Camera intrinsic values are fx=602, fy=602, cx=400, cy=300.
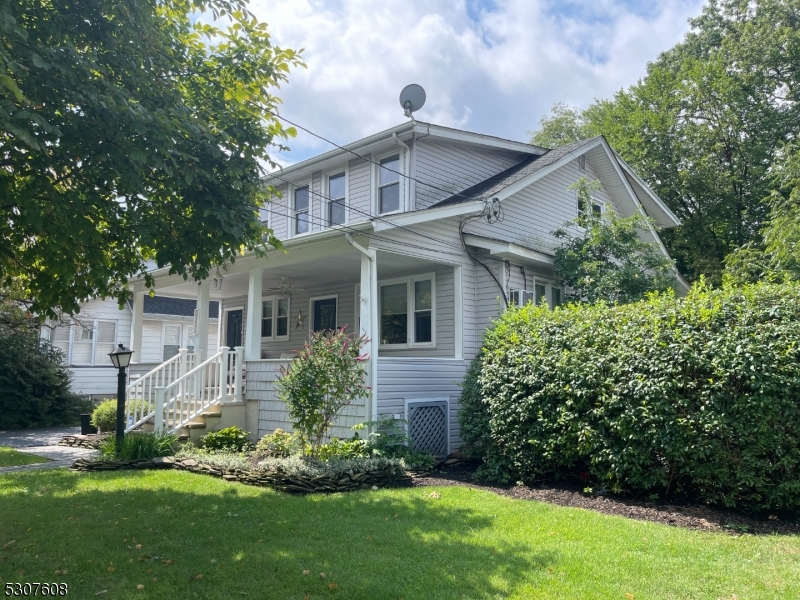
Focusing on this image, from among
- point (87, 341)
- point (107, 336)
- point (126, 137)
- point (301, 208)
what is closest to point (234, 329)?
point (301, 208)

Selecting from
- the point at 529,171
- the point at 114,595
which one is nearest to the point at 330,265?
the point at 529,171

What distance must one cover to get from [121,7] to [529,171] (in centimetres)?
991

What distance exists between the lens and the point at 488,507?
7133 mm

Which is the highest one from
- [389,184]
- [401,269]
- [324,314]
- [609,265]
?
[389,184]

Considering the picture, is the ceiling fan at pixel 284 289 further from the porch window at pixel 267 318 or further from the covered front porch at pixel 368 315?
the porch window at pixel 267 318

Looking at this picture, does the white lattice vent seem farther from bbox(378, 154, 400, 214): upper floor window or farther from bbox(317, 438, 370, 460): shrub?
bbox(378, 154, 400, 214): upper floor window

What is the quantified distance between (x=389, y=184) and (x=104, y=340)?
1437cm

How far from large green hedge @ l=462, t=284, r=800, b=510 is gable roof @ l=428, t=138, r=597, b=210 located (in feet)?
15.6

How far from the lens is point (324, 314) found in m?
15.6

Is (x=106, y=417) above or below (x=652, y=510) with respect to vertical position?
above

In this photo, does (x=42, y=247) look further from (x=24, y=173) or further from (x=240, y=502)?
(x=240, y=502)

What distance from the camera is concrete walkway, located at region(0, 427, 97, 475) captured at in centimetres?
1027

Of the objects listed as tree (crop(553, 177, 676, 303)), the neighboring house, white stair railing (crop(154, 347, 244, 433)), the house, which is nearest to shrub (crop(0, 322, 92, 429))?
the neighboring house

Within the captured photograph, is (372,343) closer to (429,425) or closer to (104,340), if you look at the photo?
(429,425)
